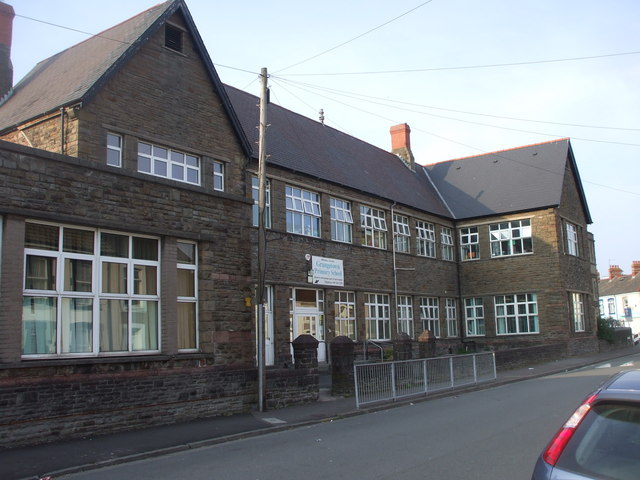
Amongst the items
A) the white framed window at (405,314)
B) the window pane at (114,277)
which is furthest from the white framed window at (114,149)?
the white framed window at (405,314)

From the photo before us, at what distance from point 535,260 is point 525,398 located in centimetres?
1953

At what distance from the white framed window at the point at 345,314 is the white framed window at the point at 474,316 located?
11.8m

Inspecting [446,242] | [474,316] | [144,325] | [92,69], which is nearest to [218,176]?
[92,69]

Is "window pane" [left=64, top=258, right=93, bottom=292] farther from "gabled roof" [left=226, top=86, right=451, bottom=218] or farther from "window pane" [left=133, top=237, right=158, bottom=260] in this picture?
"gabled roof" [left=226, top=86, right=451, bottom=218]

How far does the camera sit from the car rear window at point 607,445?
11.2 ft

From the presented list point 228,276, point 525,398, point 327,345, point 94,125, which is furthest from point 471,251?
point 94,125

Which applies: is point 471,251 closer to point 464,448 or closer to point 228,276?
point 228,276

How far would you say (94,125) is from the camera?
46.6 feet

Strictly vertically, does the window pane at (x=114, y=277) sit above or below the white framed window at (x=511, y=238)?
below

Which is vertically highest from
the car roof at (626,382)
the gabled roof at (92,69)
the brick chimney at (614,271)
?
the gabled roof at (92,69)

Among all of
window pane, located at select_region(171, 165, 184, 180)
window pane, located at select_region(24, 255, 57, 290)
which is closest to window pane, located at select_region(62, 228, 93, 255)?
window pane, located at select_region(24, 255, 57, 290)

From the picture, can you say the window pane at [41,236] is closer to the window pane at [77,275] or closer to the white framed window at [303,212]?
the window pane at [77,275]

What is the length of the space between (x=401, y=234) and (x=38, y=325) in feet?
71.0

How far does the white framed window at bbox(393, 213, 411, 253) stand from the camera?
30266 mm
